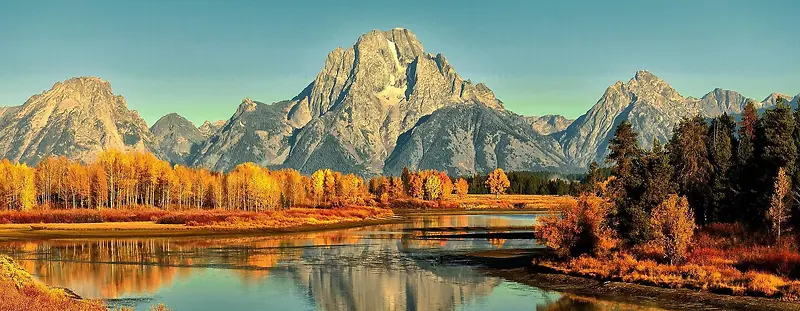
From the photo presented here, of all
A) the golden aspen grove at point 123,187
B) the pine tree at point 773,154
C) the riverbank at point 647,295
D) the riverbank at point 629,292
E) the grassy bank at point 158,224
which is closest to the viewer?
the riverbank at point 647,295

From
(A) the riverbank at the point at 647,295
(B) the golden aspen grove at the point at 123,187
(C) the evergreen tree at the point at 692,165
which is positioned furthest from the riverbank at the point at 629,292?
(B) the golden aspen grove at the point at 123,187

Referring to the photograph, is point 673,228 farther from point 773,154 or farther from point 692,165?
→ point 692,165

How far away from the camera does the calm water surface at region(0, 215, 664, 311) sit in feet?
154

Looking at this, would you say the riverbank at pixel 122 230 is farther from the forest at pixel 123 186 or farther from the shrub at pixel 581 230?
the shrub at pixel 581 230

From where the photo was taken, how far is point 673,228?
56375 millimetres

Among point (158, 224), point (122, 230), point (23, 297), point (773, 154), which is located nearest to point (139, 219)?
point (158, 224)

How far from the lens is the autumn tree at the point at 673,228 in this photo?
183 feet

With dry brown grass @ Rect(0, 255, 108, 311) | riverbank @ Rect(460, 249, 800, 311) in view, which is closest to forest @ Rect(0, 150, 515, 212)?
dry brown grass @ Rect(0, 255, 108, 311)

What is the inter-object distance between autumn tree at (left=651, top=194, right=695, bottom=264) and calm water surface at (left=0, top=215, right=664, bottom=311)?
13.2 m

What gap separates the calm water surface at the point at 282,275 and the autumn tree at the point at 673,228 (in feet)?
43.2

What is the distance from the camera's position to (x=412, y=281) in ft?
185

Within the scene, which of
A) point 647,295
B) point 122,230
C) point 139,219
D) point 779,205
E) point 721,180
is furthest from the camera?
point 139,219

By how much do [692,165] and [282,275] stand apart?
5354 centimetres

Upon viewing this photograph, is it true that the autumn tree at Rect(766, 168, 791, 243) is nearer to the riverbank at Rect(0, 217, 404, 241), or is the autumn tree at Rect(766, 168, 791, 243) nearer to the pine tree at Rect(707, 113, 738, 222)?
the pine tree at Rect(707, 113, 738, 222)
